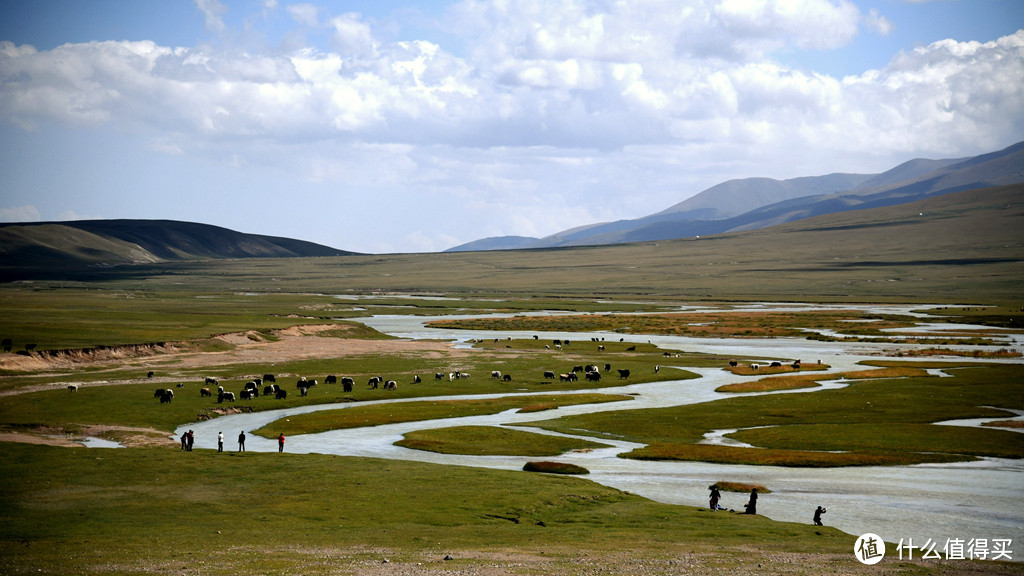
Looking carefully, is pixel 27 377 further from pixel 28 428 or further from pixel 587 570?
pixel 587 570

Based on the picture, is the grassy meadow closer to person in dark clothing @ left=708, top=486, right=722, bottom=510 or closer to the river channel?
person in dark clothing @ left=708, top=486, right=722, bottom=510

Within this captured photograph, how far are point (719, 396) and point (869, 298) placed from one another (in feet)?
451

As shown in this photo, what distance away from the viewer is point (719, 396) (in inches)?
2522

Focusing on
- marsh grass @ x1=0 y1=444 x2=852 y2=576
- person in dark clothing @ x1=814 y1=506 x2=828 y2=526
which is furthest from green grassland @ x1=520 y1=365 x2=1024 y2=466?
marsh grass @ x1=0 y1=444 x2=852 y2=576

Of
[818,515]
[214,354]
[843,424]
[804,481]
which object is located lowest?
[804,481]

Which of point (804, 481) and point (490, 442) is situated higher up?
point (490, 442)

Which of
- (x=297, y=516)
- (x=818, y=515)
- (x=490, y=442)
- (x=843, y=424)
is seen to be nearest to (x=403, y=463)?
(x=490, y=442)

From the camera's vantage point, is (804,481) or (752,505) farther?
(804,481)

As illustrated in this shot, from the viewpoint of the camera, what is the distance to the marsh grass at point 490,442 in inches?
1802

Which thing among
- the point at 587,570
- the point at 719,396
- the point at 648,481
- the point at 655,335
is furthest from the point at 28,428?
the point at 655,335

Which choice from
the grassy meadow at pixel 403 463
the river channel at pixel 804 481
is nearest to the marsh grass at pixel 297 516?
the grassy meadow at pixel 403 463

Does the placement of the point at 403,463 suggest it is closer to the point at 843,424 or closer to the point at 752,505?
the point at 752,505

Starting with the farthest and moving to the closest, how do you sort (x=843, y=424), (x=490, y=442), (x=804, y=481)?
(x=843, y=424) < (x=490, y=442) < (x=804, y=481)

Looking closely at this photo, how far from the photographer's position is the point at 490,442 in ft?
156
